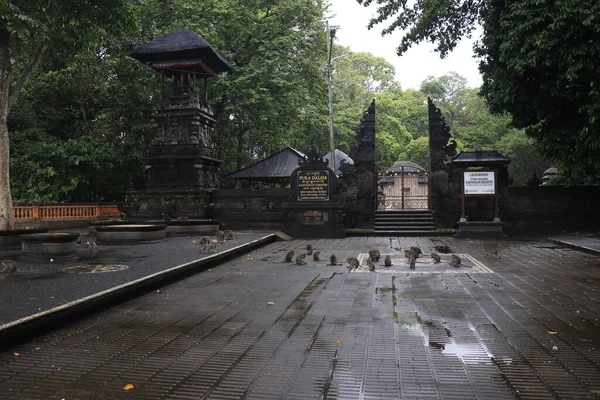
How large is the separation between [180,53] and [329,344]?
17301 mm

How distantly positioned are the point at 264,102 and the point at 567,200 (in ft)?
46.5

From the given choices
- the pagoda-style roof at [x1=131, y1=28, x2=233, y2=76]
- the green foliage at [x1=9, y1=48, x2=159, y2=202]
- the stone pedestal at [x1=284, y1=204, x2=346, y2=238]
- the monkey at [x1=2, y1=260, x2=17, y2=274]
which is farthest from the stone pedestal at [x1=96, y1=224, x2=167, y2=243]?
the green foliage at [x1=9, y1=48, x2=159, y2=202]

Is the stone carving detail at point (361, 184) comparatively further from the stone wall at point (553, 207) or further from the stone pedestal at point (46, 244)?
the stone pedestal at point (46, 244)

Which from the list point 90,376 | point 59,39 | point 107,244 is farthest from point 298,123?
point 90,376

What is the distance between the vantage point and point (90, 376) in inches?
129

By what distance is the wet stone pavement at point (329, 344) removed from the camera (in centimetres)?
308

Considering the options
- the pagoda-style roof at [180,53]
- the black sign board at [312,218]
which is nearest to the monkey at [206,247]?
the black sign board at [312,218]

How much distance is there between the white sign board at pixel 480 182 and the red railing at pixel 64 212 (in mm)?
17130

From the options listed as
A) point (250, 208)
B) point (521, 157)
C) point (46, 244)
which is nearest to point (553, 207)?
point (250, 208)

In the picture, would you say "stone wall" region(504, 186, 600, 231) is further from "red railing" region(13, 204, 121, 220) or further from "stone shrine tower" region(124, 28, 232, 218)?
"red railing" region(13, 204, 121, 220)

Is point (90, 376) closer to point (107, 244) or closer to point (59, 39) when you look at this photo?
point (107, 244)

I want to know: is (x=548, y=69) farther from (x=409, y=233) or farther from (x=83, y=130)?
(x=83, y=130)

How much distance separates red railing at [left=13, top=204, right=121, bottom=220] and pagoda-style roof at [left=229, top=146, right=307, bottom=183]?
669 centimetres

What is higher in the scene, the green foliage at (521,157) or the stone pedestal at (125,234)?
the green foliage at (521,157)
